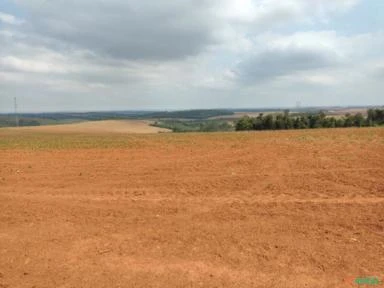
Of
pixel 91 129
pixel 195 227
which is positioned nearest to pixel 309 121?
pixel 91 129

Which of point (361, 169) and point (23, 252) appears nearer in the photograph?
point (23, 252)

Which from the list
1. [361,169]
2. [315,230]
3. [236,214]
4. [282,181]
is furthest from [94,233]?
[361,169]

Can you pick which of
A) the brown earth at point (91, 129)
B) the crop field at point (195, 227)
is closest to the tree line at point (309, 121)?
the brown earth at point (91, 129)

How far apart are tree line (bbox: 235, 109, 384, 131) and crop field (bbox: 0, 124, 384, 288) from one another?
174 ft

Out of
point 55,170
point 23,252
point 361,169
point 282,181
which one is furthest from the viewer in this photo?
point 55,170

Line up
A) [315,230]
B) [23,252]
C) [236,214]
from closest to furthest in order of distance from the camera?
1. [23,252]
2. [315,230]
3. [236,214]

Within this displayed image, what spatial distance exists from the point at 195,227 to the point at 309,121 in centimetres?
6019

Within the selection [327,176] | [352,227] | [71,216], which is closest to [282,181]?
[327,176]

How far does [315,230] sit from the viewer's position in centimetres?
604

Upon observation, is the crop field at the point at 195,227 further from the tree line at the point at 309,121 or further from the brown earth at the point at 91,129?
the tree line at the point at 309,121

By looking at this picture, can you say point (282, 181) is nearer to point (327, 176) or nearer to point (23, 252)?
point (327, 176)

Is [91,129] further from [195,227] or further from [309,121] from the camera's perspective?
[195,227]

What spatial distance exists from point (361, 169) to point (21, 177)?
30.4 feet

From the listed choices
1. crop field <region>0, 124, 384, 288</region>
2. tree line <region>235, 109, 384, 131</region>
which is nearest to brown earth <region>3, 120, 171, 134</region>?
tree line <region>235, 109, 384, 131</region>
